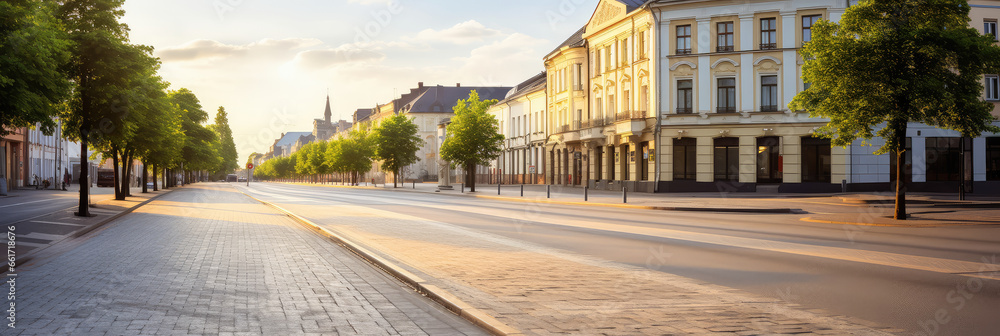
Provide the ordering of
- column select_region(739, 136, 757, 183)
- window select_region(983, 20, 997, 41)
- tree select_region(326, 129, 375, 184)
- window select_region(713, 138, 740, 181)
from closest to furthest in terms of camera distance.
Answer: column select_region(739, 136, 757, 183), window select_region(983, 20, 997, 41), window select_region(713, 138, 740, 181), tree select_region(326, 129, 375, 184)

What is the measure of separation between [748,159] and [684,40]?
25.8ft

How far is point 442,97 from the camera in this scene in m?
131

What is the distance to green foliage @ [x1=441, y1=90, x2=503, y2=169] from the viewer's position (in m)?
54.9

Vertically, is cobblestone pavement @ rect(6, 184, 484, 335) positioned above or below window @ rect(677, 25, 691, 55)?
→ below

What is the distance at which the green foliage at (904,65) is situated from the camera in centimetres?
2070

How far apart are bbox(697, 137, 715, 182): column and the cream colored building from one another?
263 cm

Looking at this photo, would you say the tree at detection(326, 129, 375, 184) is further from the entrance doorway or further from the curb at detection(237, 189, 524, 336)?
the curb at detection(237, 189, 524, 336)

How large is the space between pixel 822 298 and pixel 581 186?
50.3 m

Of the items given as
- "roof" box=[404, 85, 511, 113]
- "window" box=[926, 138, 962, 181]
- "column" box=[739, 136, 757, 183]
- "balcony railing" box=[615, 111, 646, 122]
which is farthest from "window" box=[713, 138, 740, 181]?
"roof" box=[404, 85, 511, 113]

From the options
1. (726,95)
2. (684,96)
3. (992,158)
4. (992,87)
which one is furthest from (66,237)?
(992,87)

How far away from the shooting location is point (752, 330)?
6.21 metres

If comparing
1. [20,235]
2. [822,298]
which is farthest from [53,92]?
[822,298]

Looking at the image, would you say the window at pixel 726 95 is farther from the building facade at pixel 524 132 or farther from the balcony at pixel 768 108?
the building facade at pixel 524 132

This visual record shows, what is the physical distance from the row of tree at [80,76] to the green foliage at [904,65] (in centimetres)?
2013
